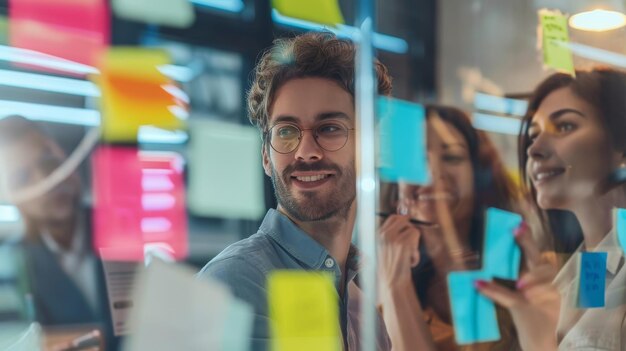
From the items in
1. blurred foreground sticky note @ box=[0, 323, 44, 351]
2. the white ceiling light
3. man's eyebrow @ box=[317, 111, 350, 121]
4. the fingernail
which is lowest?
the fingernail

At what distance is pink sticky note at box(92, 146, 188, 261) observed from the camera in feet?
4.45

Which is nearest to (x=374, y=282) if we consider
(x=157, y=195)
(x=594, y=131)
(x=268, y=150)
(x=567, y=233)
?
(x=268, y=150)

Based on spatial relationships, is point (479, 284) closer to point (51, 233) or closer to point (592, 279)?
point (592, 279)

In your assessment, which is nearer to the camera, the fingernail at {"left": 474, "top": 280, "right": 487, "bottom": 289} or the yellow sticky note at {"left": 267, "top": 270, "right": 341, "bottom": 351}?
the yellow sticky note at {"left": 267, "top": 270, "right": 341, "bottom": 351}

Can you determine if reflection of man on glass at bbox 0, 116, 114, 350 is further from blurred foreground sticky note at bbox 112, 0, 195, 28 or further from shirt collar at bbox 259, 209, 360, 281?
shirt collar at bbox 259, 209, 360, 281

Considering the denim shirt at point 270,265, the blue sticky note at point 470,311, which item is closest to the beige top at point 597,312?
the blue sticky note at point 470,311

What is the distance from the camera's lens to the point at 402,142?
1983 millimetres

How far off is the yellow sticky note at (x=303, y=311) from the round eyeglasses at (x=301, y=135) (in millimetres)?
294

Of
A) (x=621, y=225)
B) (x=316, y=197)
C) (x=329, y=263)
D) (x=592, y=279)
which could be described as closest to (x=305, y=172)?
(x=316, y=197)

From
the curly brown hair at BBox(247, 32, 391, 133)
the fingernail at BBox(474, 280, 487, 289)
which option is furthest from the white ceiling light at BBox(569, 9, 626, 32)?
the curly brown hair at BBox(247, 32, 391, 133)

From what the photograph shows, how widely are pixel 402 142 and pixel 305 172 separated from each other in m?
0.43

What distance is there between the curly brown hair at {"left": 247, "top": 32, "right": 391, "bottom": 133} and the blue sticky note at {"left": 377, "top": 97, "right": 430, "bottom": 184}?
178 mm

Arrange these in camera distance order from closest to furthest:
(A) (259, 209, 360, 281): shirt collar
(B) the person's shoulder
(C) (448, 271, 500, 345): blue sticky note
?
1. (B) the person's shoulder
2. (A) (259, 209, 360, 281): shirt collar
3. (C) (448, 271, 500, 345): blue sticky note

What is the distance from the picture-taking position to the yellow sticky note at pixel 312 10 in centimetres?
165
